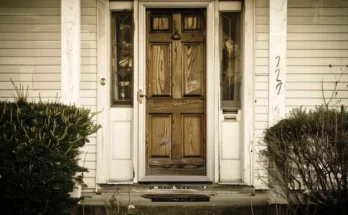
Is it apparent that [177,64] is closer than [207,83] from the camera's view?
No

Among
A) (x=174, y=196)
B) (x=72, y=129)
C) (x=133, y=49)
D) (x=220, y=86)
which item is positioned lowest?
(x=174, y=196)

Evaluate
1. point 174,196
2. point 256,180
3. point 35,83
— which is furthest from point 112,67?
point 256,180

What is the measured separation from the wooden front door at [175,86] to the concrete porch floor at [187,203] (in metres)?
0.36

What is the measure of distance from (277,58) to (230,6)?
1417 mm

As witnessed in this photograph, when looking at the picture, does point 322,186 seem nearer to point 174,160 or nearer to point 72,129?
point 72,129

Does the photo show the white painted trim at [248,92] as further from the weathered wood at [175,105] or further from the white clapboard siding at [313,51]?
the weathered wood at [175,105]

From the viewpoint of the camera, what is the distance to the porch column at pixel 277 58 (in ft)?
23.5

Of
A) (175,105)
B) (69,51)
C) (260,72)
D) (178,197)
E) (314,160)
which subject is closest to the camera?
(314,160)

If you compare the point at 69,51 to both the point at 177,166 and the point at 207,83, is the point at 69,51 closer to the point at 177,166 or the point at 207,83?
the point at 207,83

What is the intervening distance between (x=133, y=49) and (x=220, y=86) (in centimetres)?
137

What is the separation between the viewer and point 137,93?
8234mm

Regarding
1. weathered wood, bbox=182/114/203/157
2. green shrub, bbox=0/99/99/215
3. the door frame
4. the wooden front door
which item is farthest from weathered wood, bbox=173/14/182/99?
green shrub, bbox=0/99/99/215

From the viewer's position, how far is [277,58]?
7.23 meters

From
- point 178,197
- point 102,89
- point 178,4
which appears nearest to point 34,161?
point 178,197
